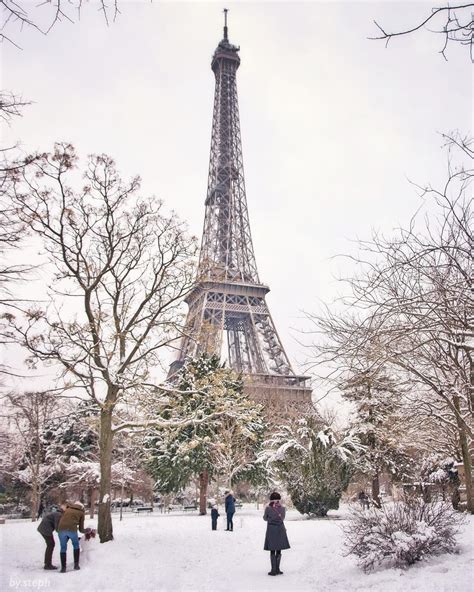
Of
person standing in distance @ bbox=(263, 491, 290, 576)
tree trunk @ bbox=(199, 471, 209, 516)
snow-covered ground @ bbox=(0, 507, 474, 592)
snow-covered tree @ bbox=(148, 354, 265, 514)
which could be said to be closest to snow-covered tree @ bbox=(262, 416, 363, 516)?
snow-covered tree @ bbox=(148, 354, 265, 514)

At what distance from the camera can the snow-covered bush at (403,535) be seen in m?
6.43

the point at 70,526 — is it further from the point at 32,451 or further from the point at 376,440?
the point at 32,451

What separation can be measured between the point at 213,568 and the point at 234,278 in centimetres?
4139

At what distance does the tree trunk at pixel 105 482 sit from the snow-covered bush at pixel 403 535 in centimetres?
657

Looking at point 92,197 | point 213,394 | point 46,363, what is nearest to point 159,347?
point 213,394

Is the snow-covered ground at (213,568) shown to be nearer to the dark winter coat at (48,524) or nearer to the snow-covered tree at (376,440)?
the dark winter coat at (48,524)

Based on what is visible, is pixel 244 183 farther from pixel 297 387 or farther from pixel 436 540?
pixel 436 540

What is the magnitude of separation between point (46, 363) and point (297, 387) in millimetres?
31720

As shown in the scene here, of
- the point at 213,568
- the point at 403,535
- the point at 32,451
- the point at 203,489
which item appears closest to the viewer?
the point at 403,535

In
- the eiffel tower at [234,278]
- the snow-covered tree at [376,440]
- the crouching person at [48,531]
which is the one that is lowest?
the crouching person at [48,531]


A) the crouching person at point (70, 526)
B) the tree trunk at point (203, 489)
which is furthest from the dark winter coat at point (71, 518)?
the tree trunk at point (203, 489)

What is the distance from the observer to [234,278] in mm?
49812

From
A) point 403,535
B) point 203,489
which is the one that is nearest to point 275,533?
point 403,535

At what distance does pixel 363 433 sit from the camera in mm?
23234
